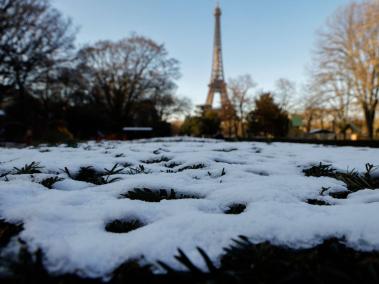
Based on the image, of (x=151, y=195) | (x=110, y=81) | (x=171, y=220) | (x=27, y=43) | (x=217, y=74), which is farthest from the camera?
(x=217, y=74)

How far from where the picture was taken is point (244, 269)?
30.6 inches

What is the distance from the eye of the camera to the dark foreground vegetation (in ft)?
2.35

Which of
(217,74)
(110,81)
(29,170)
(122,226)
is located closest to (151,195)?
(122,226)

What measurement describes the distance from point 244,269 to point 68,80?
785 inches

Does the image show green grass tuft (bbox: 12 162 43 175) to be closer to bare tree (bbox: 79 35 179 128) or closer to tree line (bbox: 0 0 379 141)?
tree line (bbox: 0 0 379 141)

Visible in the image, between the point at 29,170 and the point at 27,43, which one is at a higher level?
the point at 27,43

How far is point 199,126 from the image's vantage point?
35.9 metres

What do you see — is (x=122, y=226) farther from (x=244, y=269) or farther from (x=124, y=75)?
(x=124, y=75)

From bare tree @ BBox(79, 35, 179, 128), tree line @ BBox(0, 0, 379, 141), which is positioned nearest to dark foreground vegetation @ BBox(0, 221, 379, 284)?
tree line @ BBox(0, 0, 379, 141)

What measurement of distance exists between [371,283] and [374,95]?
25.4 metres

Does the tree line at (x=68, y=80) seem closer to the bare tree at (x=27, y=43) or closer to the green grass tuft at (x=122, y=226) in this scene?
the bare tree at (x=27, y=43)

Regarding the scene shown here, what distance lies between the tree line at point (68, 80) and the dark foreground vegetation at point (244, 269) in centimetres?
1278

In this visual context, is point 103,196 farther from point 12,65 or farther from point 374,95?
point 374,95

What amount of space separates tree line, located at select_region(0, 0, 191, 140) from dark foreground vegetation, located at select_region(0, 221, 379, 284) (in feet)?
41.9
